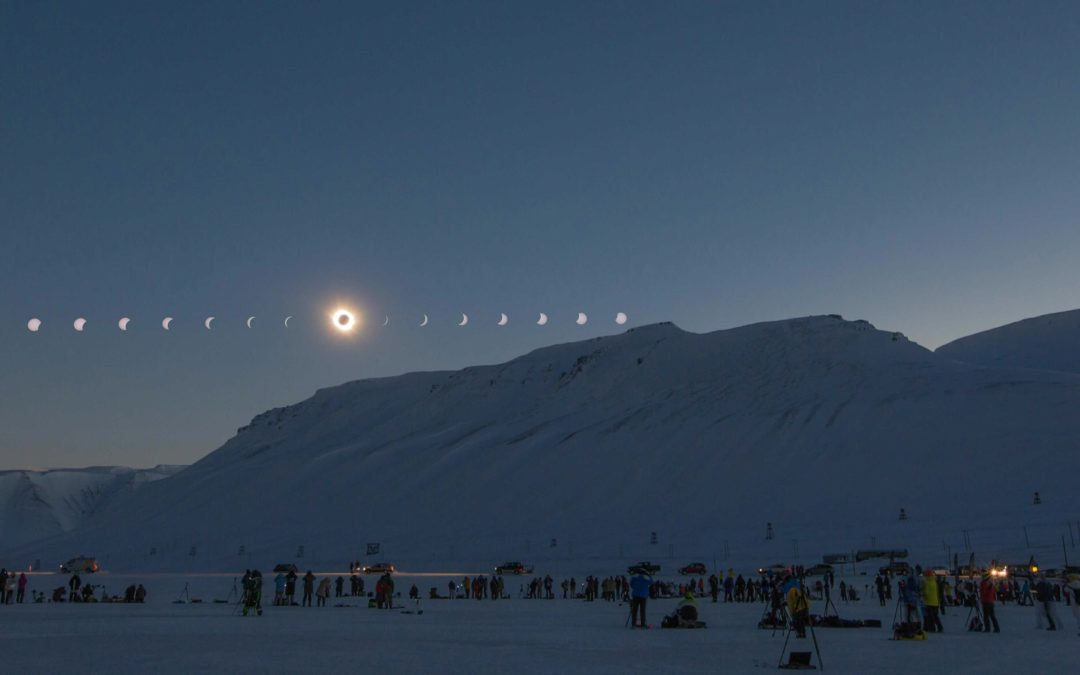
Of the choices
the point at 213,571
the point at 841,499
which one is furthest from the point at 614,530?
the point at 213,571

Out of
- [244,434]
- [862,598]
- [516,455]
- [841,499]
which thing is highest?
[244,434]

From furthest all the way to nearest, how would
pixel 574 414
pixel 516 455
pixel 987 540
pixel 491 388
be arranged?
1. pixel 491 388
2. pixel 574 414
3. pixel 516 455
4. pixel 987 540

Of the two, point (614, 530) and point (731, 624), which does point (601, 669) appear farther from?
point (614, 530)

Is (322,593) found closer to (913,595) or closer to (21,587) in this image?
(21,587)

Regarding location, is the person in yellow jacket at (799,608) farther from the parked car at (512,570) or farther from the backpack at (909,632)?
the parked car at (512,570)

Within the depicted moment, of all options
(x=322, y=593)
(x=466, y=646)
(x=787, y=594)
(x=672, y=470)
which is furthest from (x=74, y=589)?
(x=672, y=470)

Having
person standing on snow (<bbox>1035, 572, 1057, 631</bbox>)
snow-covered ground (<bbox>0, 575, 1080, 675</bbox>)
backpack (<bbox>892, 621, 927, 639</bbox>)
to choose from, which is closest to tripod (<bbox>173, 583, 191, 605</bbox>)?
snow-covered ground (<bbox>0, 575, 1080, 675</bbox>)

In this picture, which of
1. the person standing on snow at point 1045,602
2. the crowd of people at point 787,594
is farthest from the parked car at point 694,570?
the person standing on snow at point 1045,602
